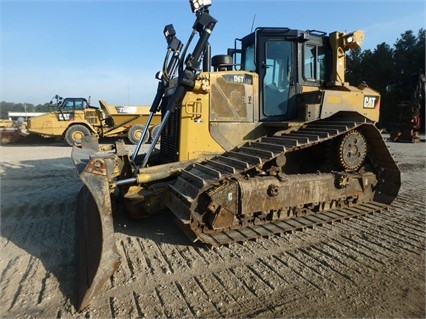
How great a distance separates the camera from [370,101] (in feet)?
18.7

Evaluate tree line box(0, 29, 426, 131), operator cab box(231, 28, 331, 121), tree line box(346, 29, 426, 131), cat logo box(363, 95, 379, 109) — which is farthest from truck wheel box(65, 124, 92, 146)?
tree line box(346, 29, 426, 131)

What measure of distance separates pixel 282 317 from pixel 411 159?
1132 cm

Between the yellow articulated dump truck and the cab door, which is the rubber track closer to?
the cab door

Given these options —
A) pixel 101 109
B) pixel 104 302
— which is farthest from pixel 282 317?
pixel 101 109

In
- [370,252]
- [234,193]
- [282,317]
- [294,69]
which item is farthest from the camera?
[294,69]

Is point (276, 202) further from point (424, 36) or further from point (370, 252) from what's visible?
point (424, 36)

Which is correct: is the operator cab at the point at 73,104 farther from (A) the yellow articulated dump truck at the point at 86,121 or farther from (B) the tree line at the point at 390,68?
(B) the tree line at the point at 390,68

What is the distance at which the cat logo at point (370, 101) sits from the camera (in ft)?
18.5

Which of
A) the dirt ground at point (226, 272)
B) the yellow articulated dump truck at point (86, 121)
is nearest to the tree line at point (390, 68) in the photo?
the yellow articulated dump truck at point (86, 121)

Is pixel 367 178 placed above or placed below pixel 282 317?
above

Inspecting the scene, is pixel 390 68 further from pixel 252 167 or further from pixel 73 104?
pixel 252 167

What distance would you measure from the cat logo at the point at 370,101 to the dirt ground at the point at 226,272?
1.90 m

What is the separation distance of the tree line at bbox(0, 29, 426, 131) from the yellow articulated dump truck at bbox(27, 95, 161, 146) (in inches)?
606

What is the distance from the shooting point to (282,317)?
2691 millimetres
